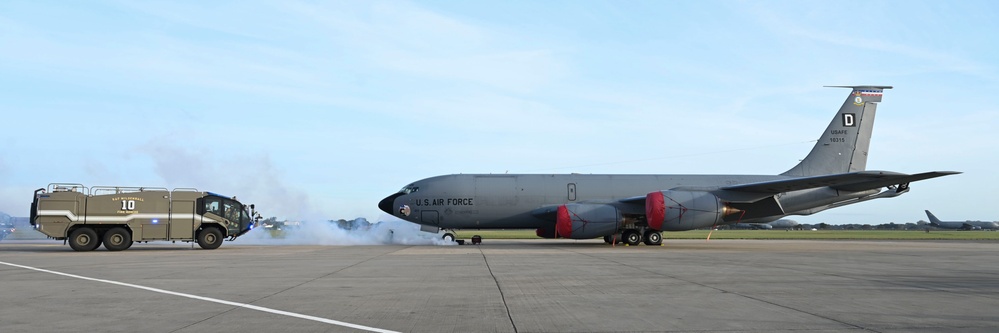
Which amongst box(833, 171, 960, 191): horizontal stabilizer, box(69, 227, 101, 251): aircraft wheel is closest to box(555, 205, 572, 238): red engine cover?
box(833, 171, 960, 191): horizontal stabilizer

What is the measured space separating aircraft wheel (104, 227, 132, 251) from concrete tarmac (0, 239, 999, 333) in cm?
919

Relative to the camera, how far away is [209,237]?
29.0 metres

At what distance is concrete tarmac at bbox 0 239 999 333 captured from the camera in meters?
8.14

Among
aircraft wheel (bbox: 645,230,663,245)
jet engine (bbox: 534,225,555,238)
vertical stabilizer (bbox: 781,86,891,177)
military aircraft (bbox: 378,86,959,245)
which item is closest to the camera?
military aircraft (bbox: 378,86,959,245)

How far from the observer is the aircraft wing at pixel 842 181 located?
2805cm

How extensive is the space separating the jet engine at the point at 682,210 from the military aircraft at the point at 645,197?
0.04 meters

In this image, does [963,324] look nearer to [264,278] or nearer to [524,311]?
[524,311]

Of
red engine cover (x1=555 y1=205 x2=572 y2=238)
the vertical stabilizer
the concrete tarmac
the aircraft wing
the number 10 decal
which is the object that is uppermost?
the vertical stabilizer

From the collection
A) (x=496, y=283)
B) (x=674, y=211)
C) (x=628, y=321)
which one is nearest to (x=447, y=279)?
(x=496, y=283)

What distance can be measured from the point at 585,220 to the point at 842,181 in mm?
10490

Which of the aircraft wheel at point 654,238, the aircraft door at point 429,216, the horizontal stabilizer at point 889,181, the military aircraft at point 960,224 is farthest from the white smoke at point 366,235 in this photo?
the military aircraft at point 960,224

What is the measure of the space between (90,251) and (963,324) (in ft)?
92.4

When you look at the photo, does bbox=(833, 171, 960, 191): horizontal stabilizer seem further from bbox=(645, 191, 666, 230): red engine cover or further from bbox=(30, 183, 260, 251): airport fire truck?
bbox=(30, 183, 260, 251): airport fire truck

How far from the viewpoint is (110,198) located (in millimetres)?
27031
